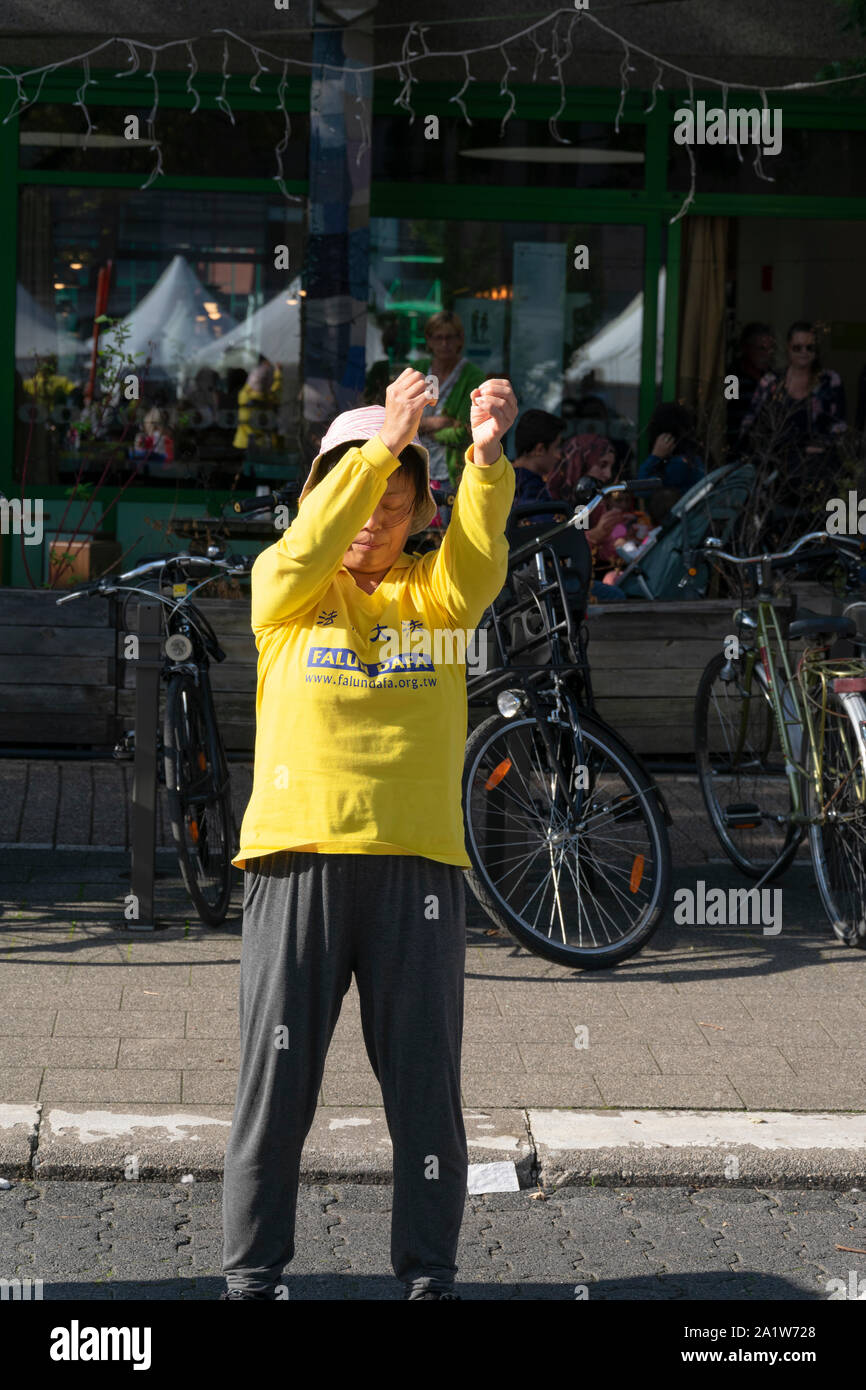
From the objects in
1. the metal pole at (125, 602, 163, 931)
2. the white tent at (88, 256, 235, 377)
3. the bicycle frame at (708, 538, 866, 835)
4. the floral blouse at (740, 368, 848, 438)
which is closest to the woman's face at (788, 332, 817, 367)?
the floral blouse at (740, 368, 848, 438)

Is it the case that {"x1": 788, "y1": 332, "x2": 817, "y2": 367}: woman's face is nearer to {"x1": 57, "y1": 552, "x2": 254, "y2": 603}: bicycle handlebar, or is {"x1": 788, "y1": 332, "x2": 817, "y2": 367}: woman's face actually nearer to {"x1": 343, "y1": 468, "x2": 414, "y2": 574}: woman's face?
{"x1": 57, "y1": 552, "x2": 254, "y2": 603}: bicycle handlebar

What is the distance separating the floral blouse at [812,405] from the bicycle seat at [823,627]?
175 inches

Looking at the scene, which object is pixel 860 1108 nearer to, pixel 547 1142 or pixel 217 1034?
pixel 547 1142

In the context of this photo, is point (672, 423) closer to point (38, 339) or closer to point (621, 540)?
point (621, 540)

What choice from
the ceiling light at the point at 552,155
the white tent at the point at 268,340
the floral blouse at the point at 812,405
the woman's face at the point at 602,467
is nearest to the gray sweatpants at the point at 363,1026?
the woman's face at the point at 602,467

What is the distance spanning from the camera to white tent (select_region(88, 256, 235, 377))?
12508 millimetres

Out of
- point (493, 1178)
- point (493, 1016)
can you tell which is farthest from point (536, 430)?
point (493, 1178)

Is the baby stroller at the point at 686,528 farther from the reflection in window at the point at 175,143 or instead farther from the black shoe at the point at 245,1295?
the black shoe at the point at 245,1295

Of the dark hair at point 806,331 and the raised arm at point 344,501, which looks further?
the dark hair at point 806,331

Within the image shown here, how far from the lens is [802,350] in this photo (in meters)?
11.6

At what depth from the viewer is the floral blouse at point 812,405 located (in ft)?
36.2

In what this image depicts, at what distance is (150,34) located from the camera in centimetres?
1173

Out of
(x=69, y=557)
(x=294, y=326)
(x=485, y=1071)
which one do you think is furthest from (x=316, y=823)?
(x=294, y=326)
